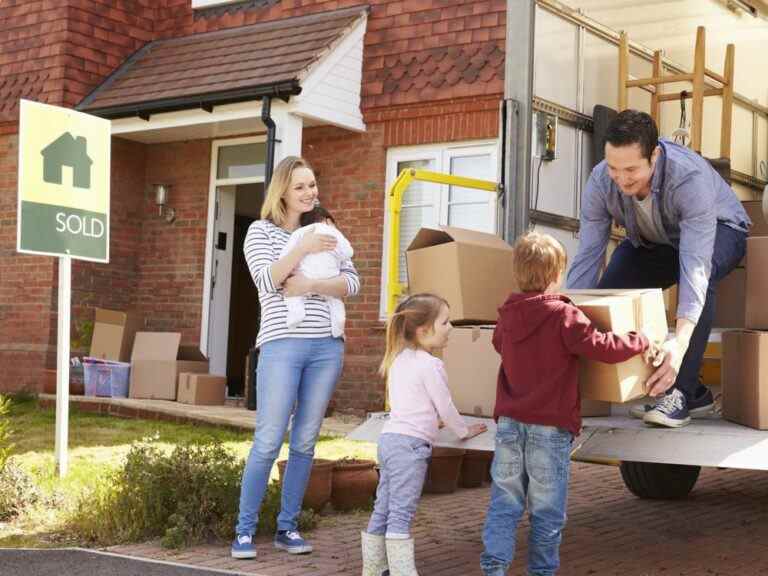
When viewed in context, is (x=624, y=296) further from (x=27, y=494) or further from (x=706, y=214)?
(x=27, y=494)

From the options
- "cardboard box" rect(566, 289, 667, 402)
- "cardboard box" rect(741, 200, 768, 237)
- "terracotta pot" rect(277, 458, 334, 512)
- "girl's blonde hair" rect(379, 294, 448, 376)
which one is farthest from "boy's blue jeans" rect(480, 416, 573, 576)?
"cardboard box" rect(741, 200, 768, 237)

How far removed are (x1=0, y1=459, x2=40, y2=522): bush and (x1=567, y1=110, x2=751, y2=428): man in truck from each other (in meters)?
2.97

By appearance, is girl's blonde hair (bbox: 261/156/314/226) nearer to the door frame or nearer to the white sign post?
the white sign post

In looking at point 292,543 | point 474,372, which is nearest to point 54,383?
point 292,543

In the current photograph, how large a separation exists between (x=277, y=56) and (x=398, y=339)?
23.6 feet

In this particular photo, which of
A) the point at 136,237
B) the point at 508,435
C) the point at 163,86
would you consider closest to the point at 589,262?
the point at 508,435

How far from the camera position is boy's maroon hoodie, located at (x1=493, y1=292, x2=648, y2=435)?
429cm

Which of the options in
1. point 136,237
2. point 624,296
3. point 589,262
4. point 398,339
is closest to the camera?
point 624,296

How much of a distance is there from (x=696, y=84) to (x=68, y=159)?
14.5 ft

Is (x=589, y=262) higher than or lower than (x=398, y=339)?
higher

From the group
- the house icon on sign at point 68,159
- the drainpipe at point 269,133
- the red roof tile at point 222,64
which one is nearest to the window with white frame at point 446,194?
the drainpipe at point 269,133

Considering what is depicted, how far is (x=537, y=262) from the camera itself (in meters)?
4.49

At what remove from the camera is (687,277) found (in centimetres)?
469

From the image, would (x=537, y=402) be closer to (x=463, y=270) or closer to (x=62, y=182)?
(x=463, y=270)
